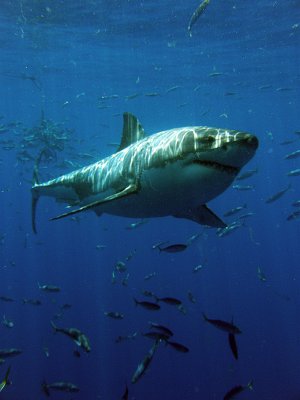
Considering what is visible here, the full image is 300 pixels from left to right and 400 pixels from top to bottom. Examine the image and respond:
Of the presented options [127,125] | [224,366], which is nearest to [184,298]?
[224,366]

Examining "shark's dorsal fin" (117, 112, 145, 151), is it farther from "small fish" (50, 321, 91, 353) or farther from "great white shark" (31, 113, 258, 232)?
"small fish" (50, 321, 91, 353)

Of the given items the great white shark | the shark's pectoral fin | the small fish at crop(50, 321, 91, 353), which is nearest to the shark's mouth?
the great white shark

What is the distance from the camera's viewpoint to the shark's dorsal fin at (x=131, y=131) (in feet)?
19.7

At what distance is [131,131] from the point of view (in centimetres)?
607

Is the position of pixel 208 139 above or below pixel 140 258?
above

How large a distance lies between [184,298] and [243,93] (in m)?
29.1

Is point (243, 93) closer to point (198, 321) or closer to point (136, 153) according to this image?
point (198, 321)

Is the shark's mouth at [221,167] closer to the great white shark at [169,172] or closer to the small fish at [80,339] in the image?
the great white shark at [169,172]

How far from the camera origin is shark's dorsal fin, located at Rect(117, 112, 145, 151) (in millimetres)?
5996

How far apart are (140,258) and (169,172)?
28306 millimetres

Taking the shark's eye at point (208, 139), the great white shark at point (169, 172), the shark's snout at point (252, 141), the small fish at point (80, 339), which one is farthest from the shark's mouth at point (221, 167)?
the small fish at point (80, 339)

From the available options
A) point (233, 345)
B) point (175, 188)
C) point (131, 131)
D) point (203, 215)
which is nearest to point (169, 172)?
point (175, 188)

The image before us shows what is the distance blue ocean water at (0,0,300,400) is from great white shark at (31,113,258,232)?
565 cm

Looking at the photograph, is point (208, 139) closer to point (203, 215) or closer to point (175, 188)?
point (175, 188)
